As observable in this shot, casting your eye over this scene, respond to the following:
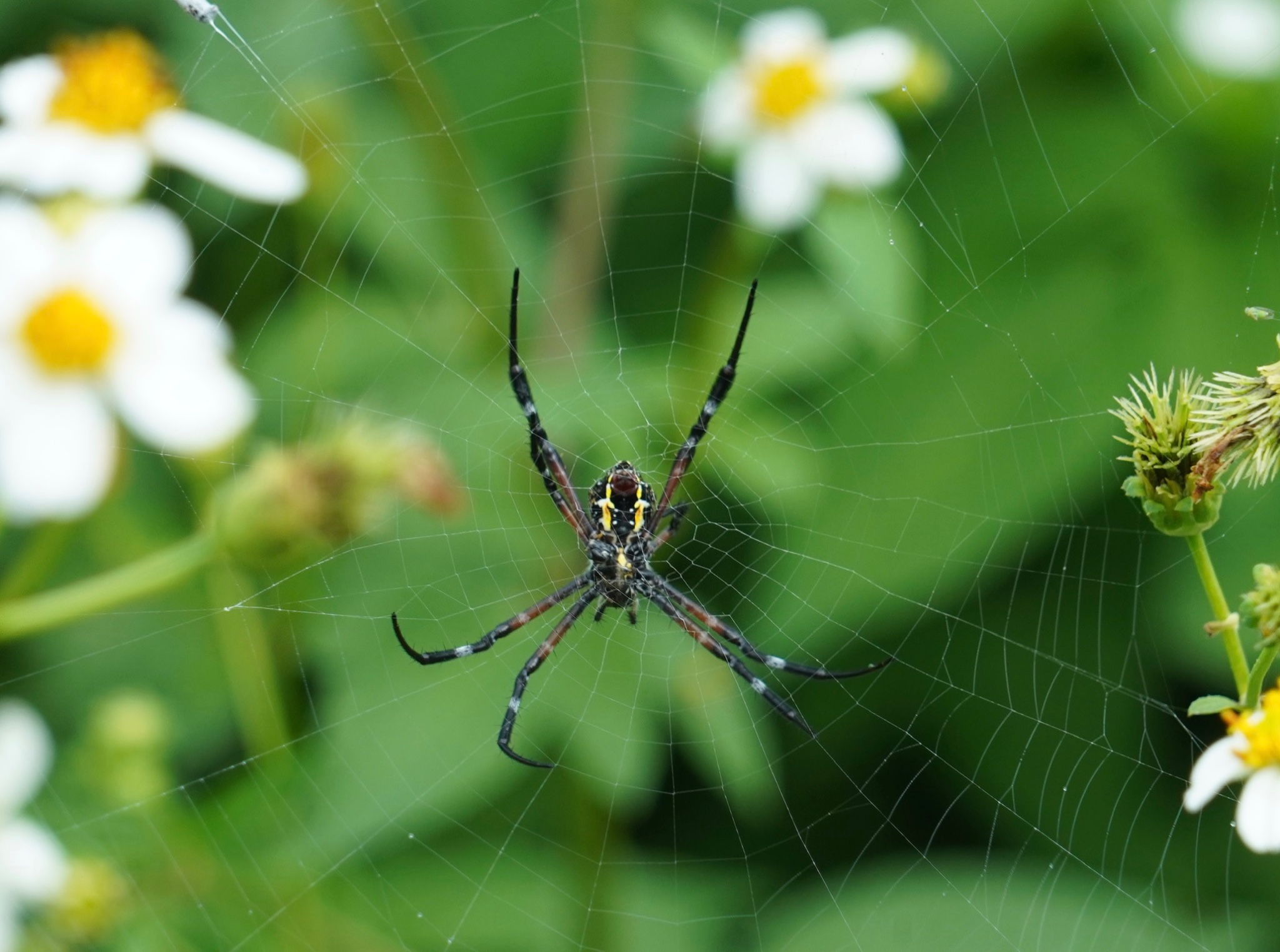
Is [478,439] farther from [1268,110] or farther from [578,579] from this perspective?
[1268,110]

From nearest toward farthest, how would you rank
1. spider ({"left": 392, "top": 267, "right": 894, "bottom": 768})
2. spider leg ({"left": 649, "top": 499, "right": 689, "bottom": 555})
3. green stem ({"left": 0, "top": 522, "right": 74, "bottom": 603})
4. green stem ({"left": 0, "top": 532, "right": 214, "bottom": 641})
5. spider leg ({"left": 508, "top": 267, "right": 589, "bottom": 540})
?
green stem ({"left": 0, "top": 532, "right": 214, "bottom": 641}), green stem ({"left": 0, "top": 522, "right": 74, "bottom": 603}), spider ({"left": 392, "top": 267, "right": 894, "bottom": 768}), spider leg ({"left": 508, "top": 267, "right": 589, "bottom": 540}), spider leg ({"left": 649, "top": 499, "right": 689, "bottom": 555})

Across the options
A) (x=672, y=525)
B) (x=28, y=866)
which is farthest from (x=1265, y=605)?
(x=28, y=866)

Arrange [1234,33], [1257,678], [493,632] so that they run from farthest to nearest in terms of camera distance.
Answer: [493,632]
[1234,33]
[1257,678]

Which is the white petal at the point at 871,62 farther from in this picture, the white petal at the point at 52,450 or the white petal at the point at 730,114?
the white petal at the point at 52,450

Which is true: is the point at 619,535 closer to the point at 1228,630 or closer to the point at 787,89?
the point at 787,89

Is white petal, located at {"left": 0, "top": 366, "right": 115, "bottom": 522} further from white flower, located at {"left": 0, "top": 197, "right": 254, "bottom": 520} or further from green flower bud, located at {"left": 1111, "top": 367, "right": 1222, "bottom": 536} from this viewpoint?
green flower bud, located at {"left": 1111, "top": 367, "right": 1222, "bottom": 536}

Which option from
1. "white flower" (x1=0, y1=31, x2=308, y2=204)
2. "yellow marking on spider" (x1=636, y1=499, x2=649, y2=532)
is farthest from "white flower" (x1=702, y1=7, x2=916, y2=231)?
"white flower" (x1=0, y1=31, x2=308, y2=204)
